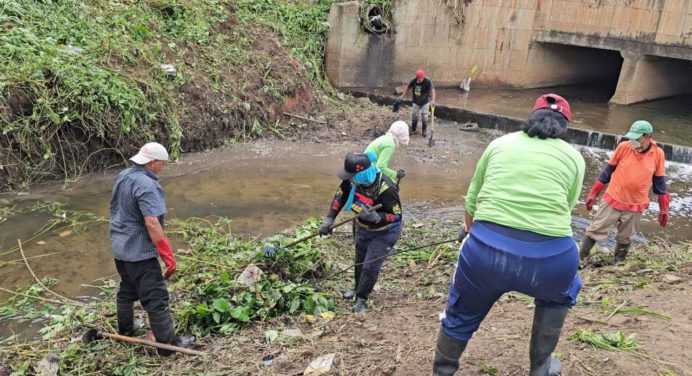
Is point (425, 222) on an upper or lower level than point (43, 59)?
lower

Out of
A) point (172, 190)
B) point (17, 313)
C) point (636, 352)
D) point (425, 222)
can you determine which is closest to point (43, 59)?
point (172, 190)

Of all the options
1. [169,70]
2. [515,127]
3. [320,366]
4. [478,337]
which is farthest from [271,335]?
[515,127]

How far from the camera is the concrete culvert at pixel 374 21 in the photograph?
15060 millimetres

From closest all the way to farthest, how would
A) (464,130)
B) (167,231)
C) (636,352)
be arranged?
1. (636,352)
2. (167,231)
3. (464,130)

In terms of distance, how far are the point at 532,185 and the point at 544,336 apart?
950mm

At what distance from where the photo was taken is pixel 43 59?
866cm

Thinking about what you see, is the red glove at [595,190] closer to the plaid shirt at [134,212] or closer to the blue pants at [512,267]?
the blue pants at [512,267]

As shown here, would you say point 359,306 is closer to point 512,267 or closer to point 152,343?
point 152,343

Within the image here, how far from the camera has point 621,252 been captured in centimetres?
647

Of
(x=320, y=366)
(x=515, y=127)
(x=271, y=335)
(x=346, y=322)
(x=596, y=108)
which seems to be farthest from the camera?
(x=596, y=108)

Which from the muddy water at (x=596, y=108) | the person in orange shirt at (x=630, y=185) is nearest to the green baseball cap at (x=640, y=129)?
the person in orange shirt at (x=630, y=185)

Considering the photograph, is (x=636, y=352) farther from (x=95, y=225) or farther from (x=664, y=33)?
(x=664, y=33)

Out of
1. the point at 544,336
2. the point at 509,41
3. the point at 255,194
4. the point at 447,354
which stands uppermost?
the point at 509,41

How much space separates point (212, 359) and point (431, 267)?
2943 millimetres
